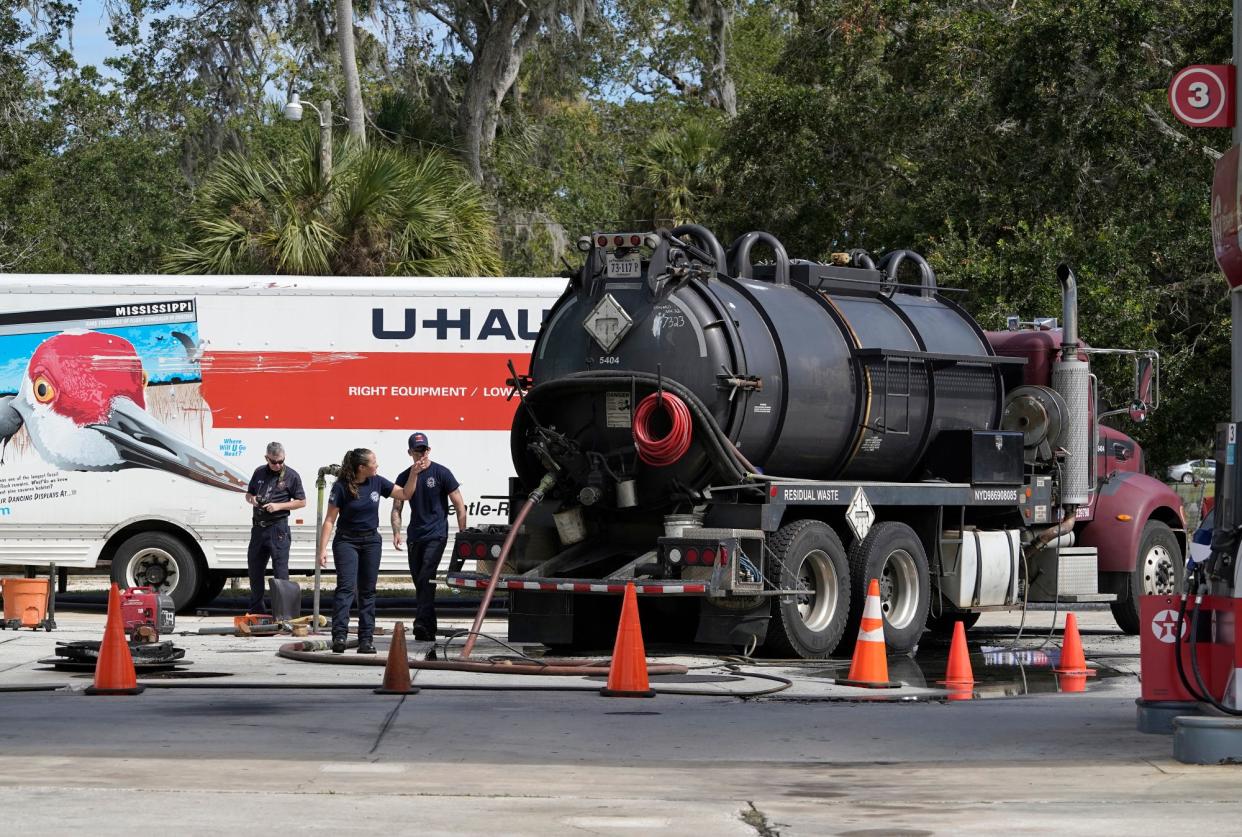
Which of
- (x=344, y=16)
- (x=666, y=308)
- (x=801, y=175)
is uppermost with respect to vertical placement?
(x=344, y=16)

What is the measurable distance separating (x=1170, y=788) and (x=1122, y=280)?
17224 millimetres

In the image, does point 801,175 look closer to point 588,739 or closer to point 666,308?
point 666,308

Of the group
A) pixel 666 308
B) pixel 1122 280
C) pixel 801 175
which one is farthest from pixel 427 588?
pixel 801 175

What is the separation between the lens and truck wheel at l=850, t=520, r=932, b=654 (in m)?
16.2

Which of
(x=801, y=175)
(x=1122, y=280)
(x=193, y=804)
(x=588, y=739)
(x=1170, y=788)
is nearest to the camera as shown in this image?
(x=193, y=804)

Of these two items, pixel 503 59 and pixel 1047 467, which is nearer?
pixel 1047 467

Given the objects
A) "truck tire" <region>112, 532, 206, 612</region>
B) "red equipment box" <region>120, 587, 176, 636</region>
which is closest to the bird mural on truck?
"truck tire" <region>112, 532, 206, 612</region>

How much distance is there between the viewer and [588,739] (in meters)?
10.9

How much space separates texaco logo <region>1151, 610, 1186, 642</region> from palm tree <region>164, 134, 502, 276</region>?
57.8 feet

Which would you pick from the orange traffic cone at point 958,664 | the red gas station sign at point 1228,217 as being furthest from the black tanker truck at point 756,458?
the red gas station sign at point 1228,217

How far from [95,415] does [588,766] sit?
12.1 metres

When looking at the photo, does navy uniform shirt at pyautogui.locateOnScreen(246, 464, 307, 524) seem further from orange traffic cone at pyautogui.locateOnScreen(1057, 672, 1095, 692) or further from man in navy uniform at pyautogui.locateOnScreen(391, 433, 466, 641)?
orange traffic cone at pyautogui.locateOnScreen(1057, 672, 1095, 692)

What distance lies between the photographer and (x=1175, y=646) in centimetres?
1049

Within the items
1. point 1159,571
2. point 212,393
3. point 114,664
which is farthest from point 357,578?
point 1159,571
